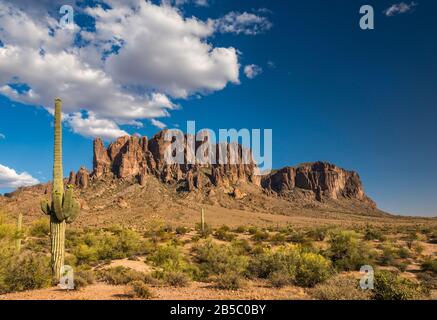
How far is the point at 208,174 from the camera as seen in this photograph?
115 metres

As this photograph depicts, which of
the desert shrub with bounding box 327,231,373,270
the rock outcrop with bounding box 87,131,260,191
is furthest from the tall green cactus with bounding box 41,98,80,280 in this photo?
the rock outcrop with bounding box 87,131,260,191

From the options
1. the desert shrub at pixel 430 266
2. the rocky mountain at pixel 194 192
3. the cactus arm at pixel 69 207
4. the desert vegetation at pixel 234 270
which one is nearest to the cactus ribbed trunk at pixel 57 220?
the cactus arm at pixel 69 207

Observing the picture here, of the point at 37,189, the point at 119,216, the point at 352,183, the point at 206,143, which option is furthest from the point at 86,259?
the point at 352,183

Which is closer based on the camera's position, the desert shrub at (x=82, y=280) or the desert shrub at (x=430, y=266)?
the desert shrub at (x=82, y=280)

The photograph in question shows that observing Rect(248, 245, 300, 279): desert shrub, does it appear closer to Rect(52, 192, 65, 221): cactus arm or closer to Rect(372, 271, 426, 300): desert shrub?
Rect(372, 271, 426, 300): desert shrub

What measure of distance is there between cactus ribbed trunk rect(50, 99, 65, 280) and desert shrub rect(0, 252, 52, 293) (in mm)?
582

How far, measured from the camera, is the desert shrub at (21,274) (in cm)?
1218

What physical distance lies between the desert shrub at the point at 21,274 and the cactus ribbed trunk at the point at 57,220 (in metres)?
0.58

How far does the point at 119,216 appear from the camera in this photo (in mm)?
67188

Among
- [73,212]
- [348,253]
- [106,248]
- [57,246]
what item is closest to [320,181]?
[348,253]

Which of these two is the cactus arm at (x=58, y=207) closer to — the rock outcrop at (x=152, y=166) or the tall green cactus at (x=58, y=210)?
the tall green cactus at (x=58, y=210)
